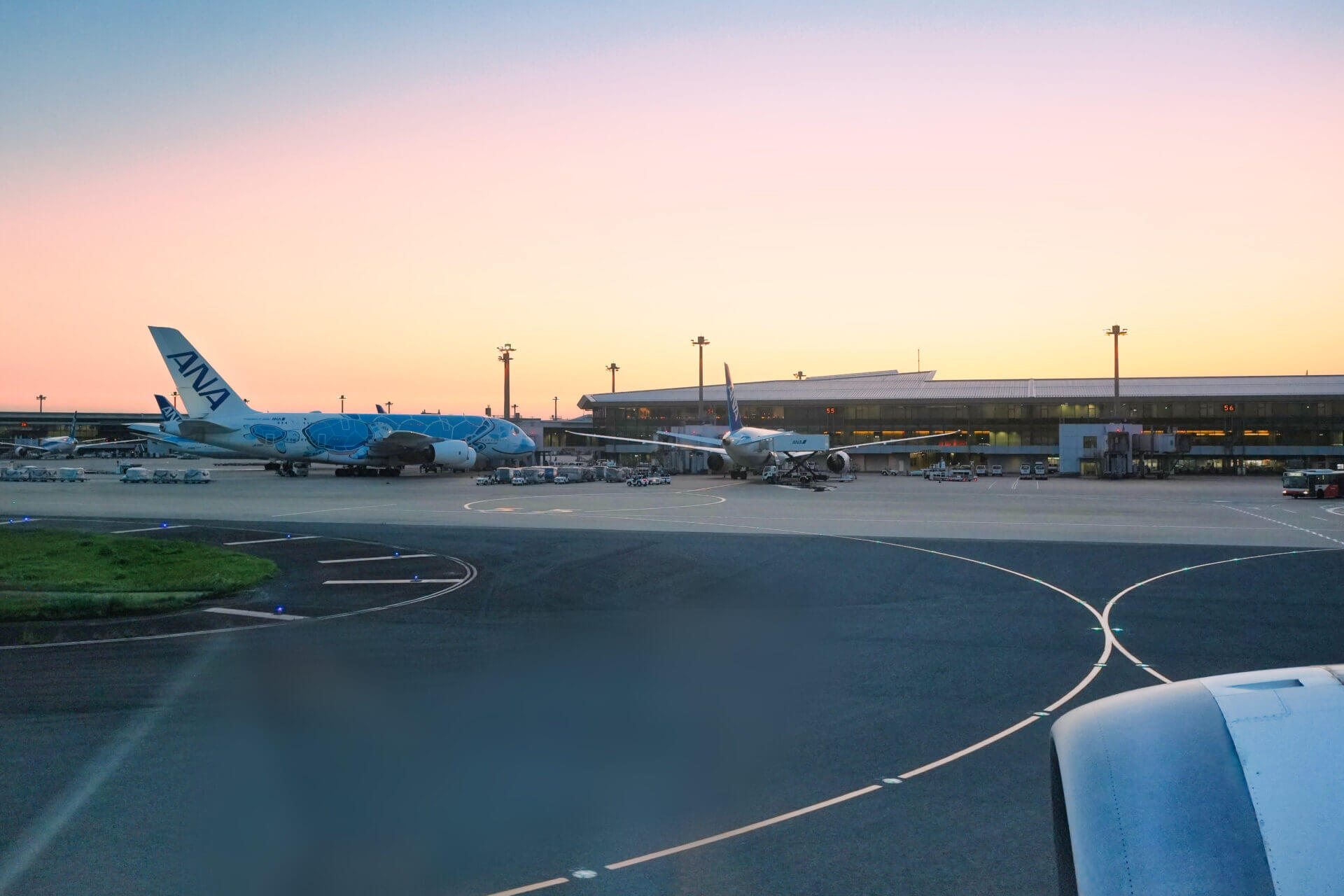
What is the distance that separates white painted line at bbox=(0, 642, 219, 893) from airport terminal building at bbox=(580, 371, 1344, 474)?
9272 cm

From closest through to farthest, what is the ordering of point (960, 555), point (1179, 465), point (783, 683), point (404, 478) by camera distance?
point (783, 683) → point (960, 555) → point (404, 478) → point (1179, 465)

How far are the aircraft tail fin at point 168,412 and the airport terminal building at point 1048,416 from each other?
180 feet

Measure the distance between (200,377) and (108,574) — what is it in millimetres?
48598

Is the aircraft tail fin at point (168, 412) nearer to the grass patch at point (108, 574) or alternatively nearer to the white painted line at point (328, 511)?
the white painted line at point (328, 511)

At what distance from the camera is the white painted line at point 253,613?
17.4 metres

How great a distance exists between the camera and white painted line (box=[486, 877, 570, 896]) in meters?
6.73

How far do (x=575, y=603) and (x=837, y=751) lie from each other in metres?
9.43

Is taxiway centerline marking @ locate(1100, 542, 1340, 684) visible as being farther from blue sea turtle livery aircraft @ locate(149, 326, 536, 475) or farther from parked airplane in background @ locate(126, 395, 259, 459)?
parked airplane in background @ locate(126, 395, 259, 459)

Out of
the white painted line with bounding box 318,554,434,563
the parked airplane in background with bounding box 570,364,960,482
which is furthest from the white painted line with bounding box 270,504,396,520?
the parked airplane in background with bounding box 570,364,960,482

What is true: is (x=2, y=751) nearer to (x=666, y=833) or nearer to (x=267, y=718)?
(x=267, y=718)

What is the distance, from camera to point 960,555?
86.8ft

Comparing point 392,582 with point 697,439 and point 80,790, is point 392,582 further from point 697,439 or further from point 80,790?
point 697,439

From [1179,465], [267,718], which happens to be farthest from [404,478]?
[1179,465]

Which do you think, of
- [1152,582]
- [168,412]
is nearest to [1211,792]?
[1152,582]
